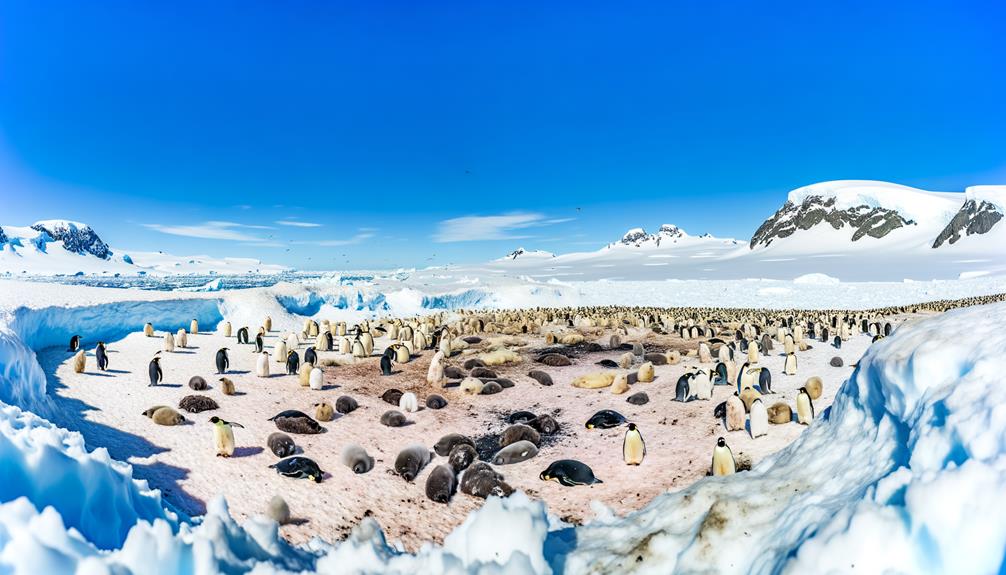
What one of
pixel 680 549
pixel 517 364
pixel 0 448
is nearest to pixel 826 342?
pixel 517 364

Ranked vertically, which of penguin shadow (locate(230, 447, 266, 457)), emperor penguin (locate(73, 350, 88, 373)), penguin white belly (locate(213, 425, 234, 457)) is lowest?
penguin shadow (locate(230, 447, 266, 457))

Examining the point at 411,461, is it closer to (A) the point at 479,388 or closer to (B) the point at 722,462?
(B) the point at 722,462

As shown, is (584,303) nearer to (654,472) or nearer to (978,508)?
(654,472)

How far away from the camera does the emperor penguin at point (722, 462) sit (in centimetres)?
680

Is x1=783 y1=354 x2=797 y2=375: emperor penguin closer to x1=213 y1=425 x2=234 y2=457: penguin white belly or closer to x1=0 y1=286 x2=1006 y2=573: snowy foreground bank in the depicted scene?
x1=0 y1=286 x2=1006 y2=573: snowy foreground bank

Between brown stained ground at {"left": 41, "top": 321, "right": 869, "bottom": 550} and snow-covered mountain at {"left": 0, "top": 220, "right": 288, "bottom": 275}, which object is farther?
snow-covered mountain at {"left": 0, "top": 220, "right": 288, "bottom": 275}

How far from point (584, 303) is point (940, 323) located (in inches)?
1525

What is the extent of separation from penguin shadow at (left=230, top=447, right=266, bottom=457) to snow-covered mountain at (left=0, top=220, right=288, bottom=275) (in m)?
83.3

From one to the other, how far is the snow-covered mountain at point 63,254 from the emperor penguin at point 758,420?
89.4 metres

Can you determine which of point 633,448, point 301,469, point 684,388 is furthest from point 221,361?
point 684,388

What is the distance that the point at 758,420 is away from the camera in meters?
8.20

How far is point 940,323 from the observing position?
15.0 feet

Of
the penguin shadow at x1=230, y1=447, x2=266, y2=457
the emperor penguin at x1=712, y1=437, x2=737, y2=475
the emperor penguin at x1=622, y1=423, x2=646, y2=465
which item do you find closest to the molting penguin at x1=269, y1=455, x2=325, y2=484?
the penguin shadow at x1=230, y1=447, x2=266, y2=457

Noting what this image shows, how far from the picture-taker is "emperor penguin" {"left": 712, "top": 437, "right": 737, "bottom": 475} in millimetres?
6805
